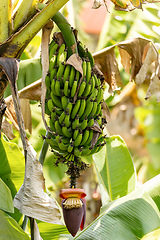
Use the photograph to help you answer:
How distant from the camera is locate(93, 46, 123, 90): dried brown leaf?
160 centimetres

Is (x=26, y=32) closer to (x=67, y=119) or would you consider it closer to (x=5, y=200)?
(x=67, y=119)

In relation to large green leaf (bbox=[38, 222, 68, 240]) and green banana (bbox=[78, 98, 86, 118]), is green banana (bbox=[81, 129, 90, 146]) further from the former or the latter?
large green leaf (bbox=[38, 222, 68, 240])

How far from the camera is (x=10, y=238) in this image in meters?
1.22

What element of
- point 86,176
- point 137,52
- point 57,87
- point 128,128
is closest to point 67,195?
point 57,87

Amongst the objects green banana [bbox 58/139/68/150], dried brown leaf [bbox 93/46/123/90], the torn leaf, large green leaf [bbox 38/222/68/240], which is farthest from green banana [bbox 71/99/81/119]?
large green leaf [bbox 38/222/68/240]

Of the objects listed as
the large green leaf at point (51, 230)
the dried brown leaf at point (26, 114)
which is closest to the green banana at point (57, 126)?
the dried brown leaf at point (26, 114)

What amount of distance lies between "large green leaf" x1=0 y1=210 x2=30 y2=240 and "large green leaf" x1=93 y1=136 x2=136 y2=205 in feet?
1.69

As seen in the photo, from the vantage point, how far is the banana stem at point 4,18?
1.20 metres

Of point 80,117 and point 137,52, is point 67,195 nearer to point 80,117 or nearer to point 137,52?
point 80,117

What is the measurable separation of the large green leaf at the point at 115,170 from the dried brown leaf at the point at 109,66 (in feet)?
1.15

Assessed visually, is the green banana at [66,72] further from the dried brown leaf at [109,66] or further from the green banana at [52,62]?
→ the dried brown leaf at [109,66]

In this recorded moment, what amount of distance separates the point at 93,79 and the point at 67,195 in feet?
1.44

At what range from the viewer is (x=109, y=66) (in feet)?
5.28

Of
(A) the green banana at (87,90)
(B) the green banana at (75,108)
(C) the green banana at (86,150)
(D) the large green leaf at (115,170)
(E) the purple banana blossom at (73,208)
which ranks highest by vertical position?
(A) the green banana at (87,90)
